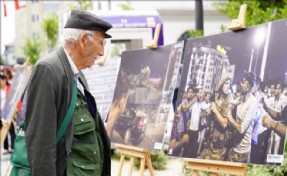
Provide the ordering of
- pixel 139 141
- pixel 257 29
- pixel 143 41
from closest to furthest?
1. pixel 257 29
2. pixel 139 141
3. pixel 143 41

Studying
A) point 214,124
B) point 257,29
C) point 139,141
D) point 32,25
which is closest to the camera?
point 257,29

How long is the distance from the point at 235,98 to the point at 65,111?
1.74 metres

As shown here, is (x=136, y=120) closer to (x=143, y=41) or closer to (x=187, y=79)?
(x=187, y=79)

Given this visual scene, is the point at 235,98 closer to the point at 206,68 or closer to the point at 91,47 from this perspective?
the point at 206,68

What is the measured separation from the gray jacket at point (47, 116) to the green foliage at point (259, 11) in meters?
3.61

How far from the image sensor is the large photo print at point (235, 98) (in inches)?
165

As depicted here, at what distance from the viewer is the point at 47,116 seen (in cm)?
330

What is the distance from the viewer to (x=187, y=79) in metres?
5.47

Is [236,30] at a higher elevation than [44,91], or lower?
higher

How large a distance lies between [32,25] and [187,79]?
8534 centimetres

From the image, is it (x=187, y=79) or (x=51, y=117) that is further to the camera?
(x=187, y=79)

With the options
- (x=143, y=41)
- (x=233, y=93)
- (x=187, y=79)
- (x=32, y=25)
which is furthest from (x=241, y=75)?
(x=32, y=25)

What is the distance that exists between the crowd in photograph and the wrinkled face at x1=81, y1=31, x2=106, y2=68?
139 centimetres

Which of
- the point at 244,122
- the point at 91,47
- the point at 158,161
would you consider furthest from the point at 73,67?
the point at 158,161
